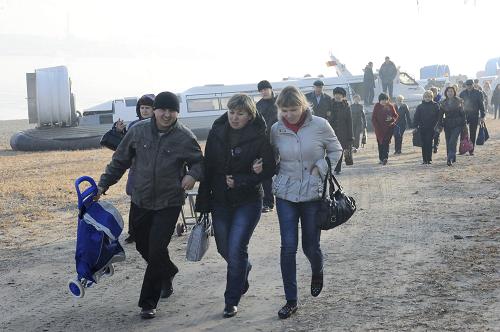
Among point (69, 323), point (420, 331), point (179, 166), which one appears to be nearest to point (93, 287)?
point (69, 323)

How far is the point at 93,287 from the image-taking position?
7.31 m

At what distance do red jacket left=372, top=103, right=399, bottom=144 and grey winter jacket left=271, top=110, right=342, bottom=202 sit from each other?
1150cm

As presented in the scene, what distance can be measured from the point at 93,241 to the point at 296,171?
1.68 meters

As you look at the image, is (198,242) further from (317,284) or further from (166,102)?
(166,102)

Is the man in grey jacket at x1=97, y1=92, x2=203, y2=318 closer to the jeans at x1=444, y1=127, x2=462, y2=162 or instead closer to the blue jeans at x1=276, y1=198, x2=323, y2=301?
the blue jeans at x1=276, y1=198, x2=323, y2=301

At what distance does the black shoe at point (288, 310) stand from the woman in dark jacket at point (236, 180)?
1.19ft

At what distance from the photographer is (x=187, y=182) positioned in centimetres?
609

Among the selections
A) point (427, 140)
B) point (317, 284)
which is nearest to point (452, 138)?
point (427, 140)

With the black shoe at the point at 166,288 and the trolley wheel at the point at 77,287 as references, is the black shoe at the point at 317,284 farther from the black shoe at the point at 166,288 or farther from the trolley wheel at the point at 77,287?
the trolley wheel at the point at 77,287

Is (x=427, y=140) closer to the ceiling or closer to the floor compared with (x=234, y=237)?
closer to the ceiling

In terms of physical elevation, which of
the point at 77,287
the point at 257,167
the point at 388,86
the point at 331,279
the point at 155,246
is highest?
the point at 388,86

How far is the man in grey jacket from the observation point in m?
6.14

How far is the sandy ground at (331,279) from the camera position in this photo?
5.98m

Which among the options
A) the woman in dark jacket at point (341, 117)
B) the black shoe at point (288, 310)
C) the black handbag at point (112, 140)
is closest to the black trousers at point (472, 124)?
the woman in dark jacket at point (341, 117)
